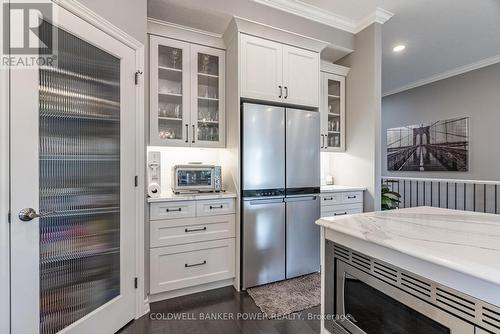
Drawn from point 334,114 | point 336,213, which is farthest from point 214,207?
point 334,114

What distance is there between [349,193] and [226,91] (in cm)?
201

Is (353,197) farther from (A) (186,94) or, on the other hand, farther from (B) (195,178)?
(A) (186,94)

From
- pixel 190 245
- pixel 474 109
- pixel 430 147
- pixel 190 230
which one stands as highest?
pixel 474 109

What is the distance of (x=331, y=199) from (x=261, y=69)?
1772mm

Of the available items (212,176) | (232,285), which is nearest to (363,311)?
(232,285)

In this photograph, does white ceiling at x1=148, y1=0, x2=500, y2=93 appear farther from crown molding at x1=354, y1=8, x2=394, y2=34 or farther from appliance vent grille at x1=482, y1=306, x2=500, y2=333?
appliance vent grille at x1=482, y1=306, x2=500, y2=333

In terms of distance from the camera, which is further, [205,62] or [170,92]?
[205,62]

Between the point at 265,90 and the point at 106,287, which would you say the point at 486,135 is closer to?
the point at 265,90

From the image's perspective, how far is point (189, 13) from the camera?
93.4 inches

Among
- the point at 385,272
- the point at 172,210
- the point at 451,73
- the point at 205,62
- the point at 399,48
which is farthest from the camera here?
the point at 451,73

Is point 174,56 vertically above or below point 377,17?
below

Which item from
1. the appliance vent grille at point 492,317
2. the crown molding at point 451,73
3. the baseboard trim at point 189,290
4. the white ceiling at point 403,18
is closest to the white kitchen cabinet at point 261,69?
the white ceiling at point 403,18

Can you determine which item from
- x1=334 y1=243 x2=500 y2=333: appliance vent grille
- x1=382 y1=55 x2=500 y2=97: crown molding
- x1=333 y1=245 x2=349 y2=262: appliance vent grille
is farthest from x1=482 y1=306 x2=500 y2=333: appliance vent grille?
x1=382 y1=55 x2=500 y2=97: crown molding

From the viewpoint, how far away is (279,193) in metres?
2.51
